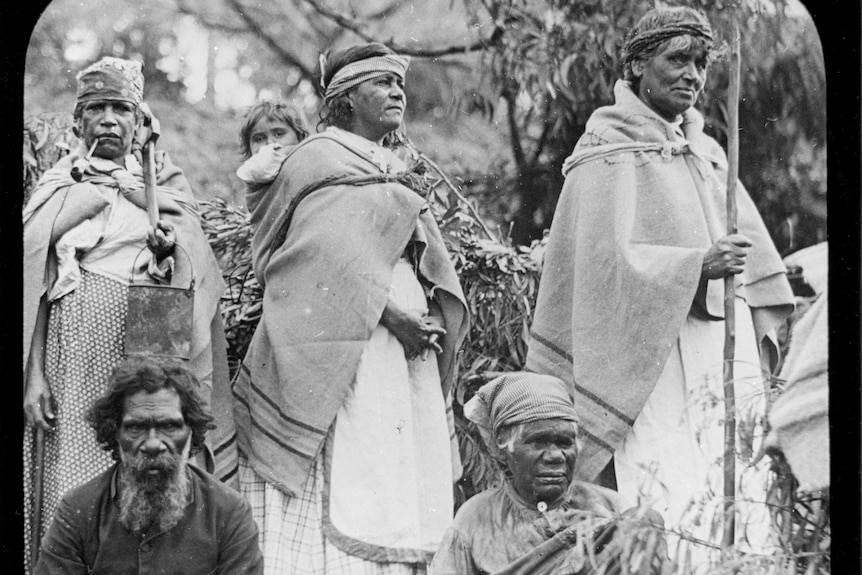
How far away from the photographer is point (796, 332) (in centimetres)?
632

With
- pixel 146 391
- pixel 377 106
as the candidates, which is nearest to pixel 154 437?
pixel 146 391

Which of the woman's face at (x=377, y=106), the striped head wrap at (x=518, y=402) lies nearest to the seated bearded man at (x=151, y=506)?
the striped head wrap at (x=518, y=402)

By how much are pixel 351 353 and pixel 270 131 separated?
3.01 ft

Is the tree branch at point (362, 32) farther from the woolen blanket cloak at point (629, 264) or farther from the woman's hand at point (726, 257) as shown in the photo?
the woman's hand at point (726, 257)

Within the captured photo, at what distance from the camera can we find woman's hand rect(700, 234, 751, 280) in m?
6.24

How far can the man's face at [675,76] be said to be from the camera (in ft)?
21.1

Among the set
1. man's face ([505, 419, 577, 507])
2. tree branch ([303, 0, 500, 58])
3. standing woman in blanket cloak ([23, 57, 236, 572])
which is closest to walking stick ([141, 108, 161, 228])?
standing woman in blanket cloak ([23, 57, 236, 572])

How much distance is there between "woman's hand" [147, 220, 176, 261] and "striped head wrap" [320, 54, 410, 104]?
768 millimetres

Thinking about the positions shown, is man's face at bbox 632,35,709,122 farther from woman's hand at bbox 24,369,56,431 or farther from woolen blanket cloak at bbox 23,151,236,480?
woman's hand at bbox 24,369,56,431

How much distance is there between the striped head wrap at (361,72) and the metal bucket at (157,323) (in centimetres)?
96

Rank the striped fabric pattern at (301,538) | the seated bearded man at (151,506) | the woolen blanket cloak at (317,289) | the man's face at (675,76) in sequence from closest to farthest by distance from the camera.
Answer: the seated bearded man at (151,506), the striped fabric pattern at (301,538), the woolen blanket cloak at (317,289), the man's face at (675,76)

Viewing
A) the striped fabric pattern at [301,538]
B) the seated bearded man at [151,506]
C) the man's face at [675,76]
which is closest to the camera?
the seated bearded man at [151,506]

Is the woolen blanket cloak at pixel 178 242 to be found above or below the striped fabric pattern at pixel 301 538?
above
